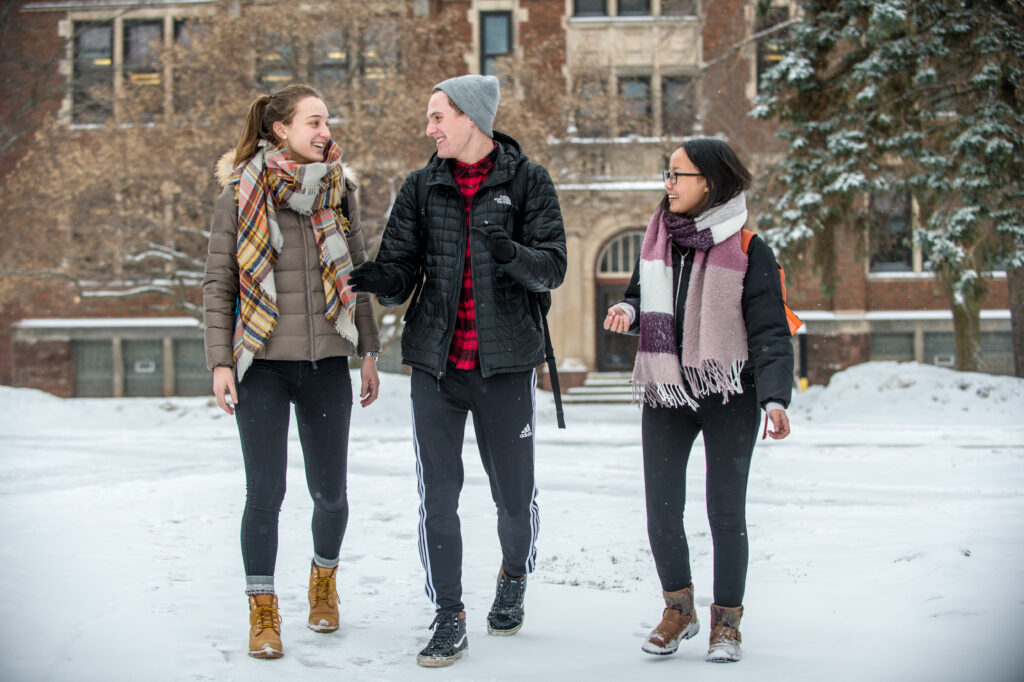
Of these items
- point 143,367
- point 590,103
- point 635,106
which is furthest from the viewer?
point 143,367

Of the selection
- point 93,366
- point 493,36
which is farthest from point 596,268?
point 93,366

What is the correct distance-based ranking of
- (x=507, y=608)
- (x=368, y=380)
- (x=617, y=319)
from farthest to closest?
(x=368, y=380), (x=507, y=608), (x=617, y=319)

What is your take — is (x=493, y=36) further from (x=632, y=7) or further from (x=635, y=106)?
(x=635, y=106)

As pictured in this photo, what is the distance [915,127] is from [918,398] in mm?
4285

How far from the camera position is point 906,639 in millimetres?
3578

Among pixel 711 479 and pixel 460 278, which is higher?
pixel 460 278

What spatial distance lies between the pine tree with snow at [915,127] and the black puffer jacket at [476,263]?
11.7 m

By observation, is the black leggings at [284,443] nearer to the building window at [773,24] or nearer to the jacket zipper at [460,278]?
the jacket zipper at [460,278]

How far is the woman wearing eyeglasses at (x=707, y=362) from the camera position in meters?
3.57

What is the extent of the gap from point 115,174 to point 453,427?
14.9 m

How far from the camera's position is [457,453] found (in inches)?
151

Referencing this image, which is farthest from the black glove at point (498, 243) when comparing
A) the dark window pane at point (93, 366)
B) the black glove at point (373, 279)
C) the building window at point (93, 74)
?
the dark window pane at point (93, 366)

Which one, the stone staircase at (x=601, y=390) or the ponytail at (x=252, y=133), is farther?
the stone staircase at (x=601, y=390)

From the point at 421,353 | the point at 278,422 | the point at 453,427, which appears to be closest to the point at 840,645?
the point at 453,427
